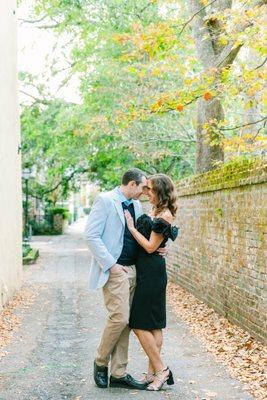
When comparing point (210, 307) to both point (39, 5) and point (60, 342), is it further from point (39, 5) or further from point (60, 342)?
point (39, 5)

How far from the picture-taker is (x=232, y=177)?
29.5 ft

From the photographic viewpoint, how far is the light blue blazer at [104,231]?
18.9 feet

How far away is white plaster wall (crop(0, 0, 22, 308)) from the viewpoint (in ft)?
38.3

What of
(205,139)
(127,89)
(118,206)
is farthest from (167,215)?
(127,89)

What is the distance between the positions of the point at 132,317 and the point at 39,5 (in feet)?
49.3

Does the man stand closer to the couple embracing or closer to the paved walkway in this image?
the couple embracing

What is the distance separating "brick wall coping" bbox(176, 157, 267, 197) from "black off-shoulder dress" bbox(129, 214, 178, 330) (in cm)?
213

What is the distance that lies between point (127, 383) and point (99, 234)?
1416 mm

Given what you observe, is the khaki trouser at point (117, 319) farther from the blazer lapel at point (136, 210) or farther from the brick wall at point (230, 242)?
the brick wall at point (230, 242)

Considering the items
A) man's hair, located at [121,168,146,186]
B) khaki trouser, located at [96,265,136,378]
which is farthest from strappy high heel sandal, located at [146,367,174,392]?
man's hair, located at [121,168,146,186]

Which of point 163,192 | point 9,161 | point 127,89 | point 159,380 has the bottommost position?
point 159,380

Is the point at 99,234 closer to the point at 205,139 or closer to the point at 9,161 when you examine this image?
the point at 9,161

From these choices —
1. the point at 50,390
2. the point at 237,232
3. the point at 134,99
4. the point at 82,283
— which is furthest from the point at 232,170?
the point at 134,99

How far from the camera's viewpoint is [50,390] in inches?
229
